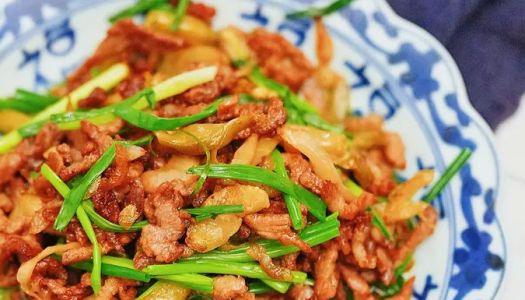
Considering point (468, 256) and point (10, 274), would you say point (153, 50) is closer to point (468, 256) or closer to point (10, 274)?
point (10, 274)

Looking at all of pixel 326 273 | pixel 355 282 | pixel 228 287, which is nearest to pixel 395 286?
pixel 355 282

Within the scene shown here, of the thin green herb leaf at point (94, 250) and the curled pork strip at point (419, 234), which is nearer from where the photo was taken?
the thin green herb leaf at point (94, 250)

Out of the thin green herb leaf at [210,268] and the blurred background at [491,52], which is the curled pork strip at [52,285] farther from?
the blurred background at [491,52]

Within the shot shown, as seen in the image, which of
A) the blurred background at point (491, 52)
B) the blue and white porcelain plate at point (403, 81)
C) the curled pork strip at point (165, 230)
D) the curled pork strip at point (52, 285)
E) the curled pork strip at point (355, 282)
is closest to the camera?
the curled pork strip at point (165, 230)

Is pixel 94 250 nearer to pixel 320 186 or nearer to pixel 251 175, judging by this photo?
pixel 251 175

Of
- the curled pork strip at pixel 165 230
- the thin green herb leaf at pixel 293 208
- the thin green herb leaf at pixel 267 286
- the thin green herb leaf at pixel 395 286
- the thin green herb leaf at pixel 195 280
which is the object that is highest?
the thin green herb leaf at pixel 293 208

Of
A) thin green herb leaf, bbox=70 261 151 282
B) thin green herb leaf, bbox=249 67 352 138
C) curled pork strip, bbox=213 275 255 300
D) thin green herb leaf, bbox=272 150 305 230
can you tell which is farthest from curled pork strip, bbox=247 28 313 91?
thin green herb leaf, bbox=70 261 151 282

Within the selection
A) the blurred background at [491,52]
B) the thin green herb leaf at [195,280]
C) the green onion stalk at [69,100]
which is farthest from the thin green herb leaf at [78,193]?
the blurred background at [491,52]
